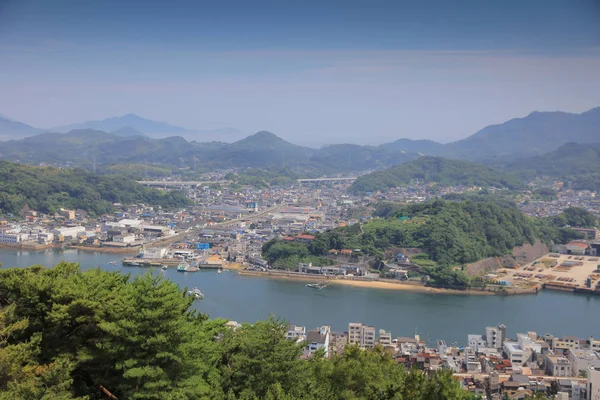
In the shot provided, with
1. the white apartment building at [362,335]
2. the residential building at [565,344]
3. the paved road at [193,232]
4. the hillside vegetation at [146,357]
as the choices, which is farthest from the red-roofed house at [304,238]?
the hillside vegetation at [146,357]

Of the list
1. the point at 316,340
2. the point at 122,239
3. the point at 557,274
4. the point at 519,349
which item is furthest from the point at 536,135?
the point at 316,340

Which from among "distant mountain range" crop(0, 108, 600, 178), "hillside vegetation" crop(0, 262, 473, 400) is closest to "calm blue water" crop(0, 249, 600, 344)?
"hillside vegetation" crop(0, 262, 473, 400)

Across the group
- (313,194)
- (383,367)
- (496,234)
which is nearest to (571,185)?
(313,194)

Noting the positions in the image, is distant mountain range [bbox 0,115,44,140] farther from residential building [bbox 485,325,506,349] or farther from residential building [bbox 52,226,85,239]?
residential building [bbox 485,325,506,349]

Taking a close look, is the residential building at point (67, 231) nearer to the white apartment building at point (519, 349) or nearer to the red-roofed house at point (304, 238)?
the red-roofed house at point (304, 238)

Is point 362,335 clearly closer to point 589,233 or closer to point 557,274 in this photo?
point 557,274

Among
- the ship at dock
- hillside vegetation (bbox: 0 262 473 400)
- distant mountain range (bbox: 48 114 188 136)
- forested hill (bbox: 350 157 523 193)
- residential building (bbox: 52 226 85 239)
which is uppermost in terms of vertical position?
distant mountain range (bbox: 48 114 188 136)
